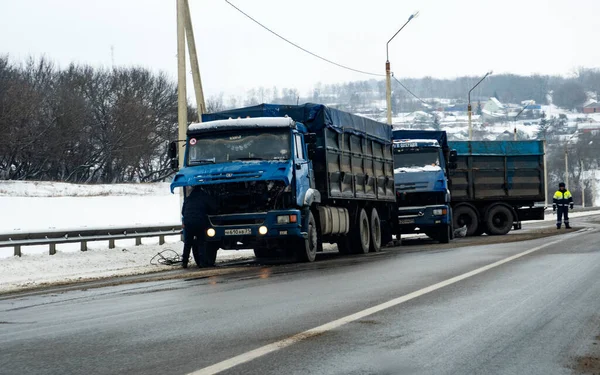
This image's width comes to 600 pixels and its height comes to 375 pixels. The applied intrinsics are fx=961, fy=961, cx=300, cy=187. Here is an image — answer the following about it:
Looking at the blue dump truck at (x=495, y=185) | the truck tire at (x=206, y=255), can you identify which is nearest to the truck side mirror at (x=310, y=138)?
the truck tire at (x=206, y=255)

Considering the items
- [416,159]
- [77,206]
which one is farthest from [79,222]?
[416,159]

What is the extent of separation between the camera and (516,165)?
33.9 m

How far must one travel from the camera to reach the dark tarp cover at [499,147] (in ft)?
109

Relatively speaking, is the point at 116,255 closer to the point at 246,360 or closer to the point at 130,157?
the point at 246,360

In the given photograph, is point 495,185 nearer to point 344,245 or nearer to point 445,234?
point 445,234

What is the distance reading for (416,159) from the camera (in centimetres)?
2834

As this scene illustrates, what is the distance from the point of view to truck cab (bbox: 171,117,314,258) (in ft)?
58.5

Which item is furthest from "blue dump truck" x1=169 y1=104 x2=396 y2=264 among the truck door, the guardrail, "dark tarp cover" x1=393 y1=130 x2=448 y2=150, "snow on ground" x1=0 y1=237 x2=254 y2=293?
"dark tarp cover" x1=393 y1=130 x2=448 y2=150

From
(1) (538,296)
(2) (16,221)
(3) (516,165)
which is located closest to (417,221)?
(3) (516,165)

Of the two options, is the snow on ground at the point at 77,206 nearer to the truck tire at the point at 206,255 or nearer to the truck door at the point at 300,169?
the truck tire at the point at 206,255

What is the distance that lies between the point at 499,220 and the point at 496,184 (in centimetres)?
126

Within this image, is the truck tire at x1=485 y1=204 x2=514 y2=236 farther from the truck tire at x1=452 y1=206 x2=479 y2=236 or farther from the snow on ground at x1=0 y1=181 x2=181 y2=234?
the snow on ground at x1=0 y1=181 x2=181 y2=234

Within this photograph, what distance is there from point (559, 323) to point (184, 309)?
3.69 metres

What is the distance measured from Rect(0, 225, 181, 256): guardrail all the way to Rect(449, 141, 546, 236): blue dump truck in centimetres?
1085
